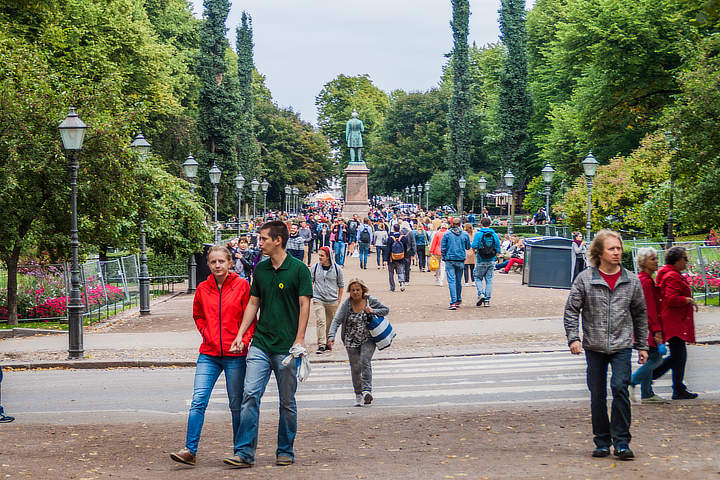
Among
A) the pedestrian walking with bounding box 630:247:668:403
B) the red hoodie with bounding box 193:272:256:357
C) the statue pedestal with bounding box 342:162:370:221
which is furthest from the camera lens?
the statue pedestal with bounding box 342:162:370:221

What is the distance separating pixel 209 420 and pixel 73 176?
8138mm

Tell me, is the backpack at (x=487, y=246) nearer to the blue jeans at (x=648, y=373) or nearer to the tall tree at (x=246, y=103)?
the blue jeans at (x=648, y=373)

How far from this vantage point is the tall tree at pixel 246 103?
7438cm

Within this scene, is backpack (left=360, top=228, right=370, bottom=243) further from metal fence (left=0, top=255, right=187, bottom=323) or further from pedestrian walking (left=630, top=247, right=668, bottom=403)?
pedestrian walking (left=630, top=247, right=668, bottom=403)

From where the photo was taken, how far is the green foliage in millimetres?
133250

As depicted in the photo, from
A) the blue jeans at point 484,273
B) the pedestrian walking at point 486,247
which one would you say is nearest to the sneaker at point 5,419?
the pedestrian walking at point 486,247

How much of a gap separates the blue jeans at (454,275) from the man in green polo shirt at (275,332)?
13.8 metres

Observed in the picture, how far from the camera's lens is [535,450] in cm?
747

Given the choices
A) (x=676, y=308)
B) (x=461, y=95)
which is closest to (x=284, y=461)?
(x=676, y=308)

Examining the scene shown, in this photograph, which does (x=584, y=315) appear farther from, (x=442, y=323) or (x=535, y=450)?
(x=442, y=323)

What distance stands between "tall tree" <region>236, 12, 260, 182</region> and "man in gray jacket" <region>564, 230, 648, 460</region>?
65.2 meters

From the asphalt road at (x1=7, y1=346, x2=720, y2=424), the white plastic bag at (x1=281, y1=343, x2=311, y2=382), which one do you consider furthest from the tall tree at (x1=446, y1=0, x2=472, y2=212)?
the white plastic bag at (x1=281, y1=343, x2=311, y2=382)

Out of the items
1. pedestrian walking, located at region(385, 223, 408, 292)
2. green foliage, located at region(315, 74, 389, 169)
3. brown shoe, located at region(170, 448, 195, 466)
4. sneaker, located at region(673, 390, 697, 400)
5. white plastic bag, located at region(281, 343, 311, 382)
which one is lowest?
A: sneaker, located at region(673, 390, 697, 400)

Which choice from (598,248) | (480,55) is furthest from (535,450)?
(480,55)
